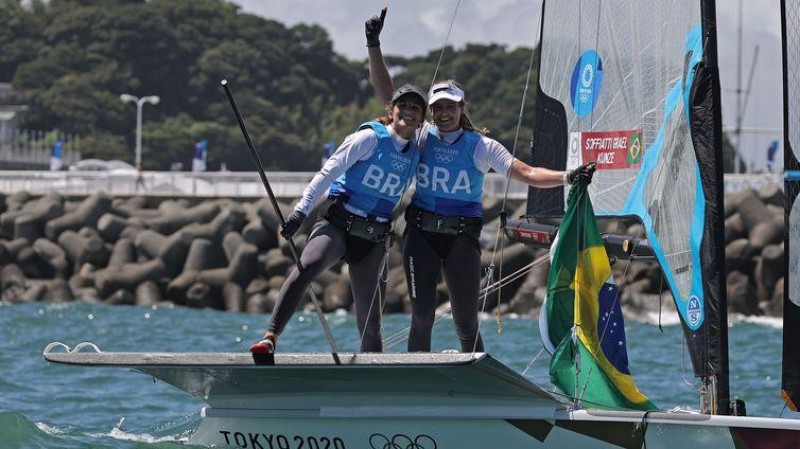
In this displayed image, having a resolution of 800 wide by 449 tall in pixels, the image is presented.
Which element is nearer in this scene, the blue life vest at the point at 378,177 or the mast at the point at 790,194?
the mast at the point at 790,194

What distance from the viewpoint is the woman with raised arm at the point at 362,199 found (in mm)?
7332

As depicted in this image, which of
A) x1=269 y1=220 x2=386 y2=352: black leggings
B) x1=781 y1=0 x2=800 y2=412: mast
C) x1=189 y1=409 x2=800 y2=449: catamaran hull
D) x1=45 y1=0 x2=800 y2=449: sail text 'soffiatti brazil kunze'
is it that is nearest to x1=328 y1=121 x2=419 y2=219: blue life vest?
x1=269 y1=220 x2=386 y2=352: black leggings

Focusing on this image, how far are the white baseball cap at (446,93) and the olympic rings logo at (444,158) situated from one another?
23 centimetres

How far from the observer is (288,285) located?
7.32 metres

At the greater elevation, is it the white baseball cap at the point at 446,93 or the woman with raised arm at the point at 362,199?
the white baseball cap at the point at 446,93

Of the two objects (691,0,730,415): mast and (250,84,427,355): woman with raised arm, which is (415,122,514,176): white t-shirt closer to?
(250,84,427,355): woman with raised arm

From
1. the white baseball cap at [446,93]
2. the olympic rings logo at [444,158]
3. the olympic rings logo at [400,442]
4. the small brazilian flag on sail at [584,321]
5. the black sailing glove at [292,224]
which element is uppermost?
the white baseball cap at [446,93]

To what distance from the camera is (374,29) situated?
7723 millimetres

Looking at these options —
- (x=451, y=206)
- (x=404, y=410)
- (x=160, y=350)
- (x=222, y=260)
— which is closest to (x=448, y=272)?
(x=451, y=206)

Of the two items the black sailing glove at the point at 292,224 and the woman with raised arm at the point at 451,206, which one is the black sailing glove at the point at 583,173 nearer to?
the woman with raised arm at the point at 451,206

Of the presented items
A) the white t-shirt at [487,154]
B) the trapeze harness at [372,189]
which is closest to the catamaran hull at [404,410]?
the trapeze harness at [372,189]

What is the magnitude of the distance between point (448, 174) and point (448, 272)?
0.43m

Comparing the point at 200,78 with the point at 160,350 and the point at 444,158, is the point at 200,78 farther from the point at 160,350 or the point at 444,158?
the point at 444,158

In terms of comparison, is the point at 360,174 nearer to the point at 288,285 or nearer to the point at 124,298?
the point at 288,285
